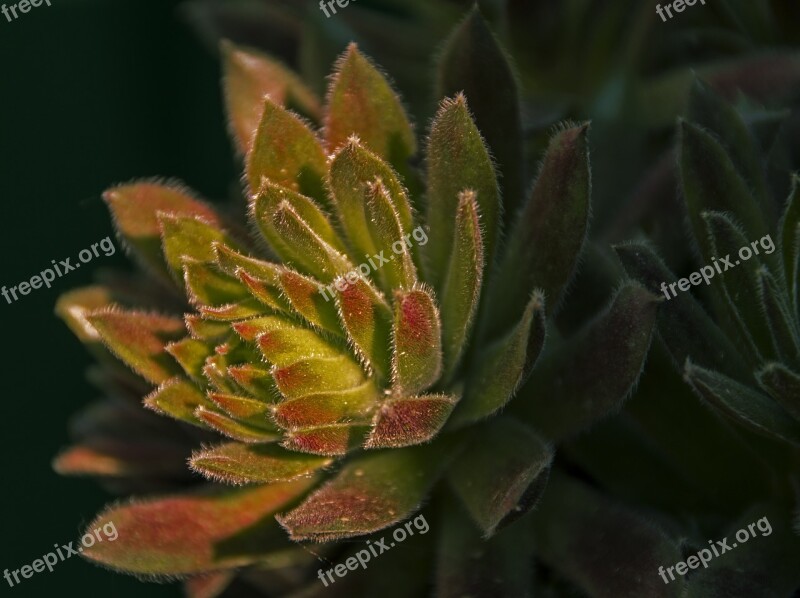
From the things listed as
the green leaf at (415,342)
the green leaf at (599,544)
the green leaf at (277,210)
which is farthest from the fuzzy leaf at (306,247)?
the green leaf at (599,544)

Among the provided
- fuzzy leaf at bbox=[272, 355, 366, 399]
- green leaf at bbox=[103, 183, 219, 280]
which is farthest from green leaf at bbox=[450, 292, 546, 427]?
green leaf at bbox=[103, 183, 219, 280]

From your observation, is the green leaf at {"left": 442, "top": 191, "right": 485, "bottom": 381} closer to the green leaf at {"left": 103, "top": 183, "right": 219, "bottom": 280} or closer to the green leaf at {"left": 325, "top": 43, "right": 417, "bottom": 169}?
the green leaf at {"left": 325, "top": 43, "right": 417, "bottom": 169}

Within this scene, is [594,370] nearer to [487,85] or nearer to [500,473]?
[500,473]

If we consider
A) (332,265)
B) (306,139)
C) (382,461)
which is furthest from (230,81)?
(382,461)

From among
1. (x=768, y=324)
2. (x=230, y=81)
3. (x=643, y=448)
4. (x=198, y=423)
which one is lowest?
(x=643, y=448)

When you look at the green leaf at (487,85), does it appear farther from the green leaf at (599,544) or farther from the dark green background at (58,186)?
the dark green background at (58,186)

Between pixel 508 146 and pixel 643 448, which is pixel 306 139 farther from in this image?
pixel 643 448
